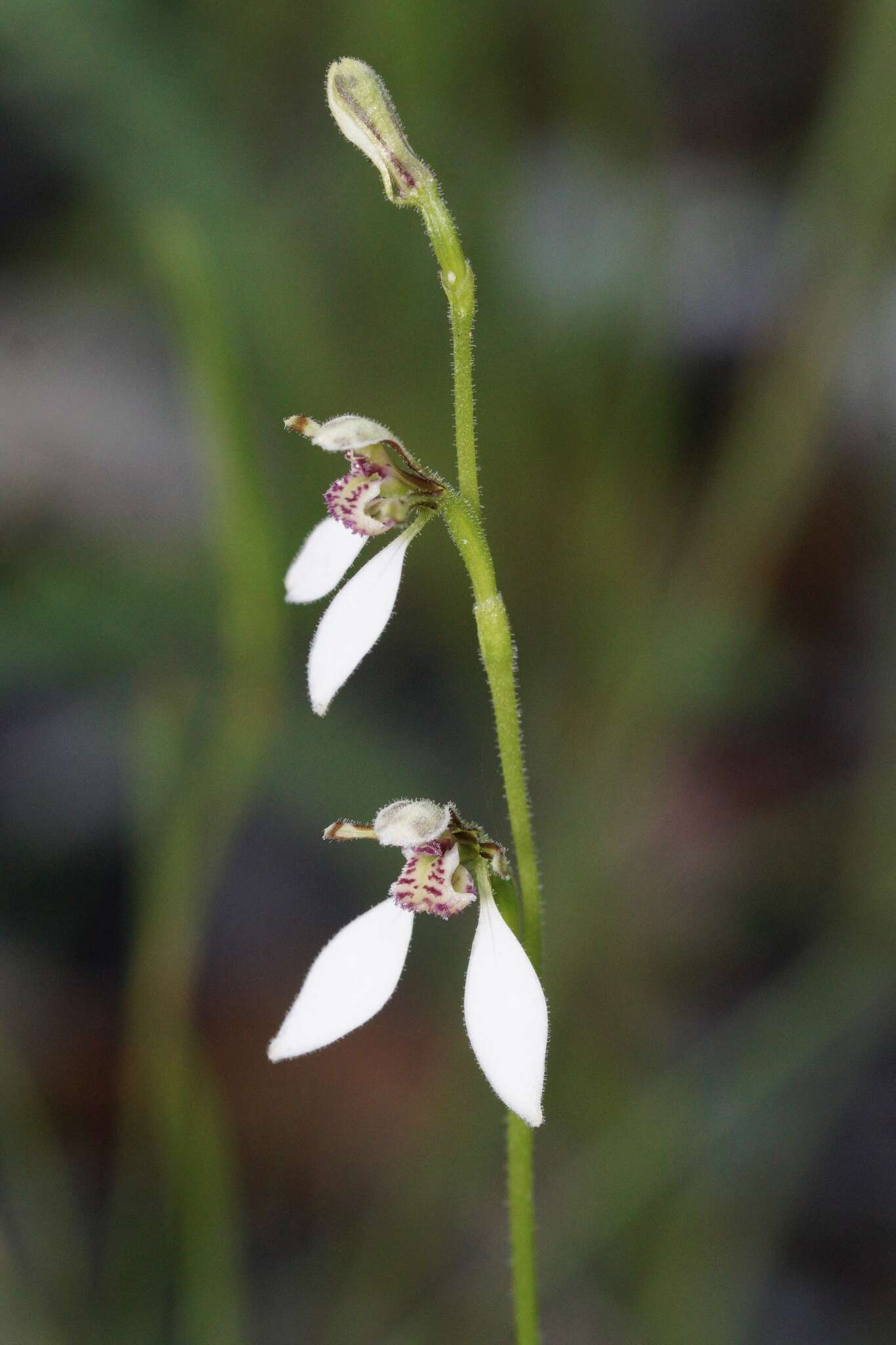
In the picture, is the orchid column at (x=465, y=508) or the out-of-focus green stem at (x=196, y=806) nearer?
the orchid column at (x=465, y=508)

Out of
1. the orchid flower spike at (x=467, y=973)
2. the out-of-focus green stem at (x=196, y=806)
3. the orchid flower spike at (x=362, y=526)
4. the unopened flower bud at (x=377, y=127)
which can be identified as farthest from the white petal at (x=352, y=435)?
the out-of-focus green stem at (x=196, y=806)

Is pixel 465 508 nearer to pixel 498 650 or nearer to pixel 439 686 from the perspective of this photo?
pixel 498 650

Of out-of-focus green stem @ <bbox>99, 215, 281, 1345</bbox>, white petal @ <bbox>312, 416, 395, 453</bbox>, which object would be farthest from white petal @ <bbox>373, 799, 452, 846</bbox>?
out-of-focus green stem @ <bbox>99, 215, 281, 1345</bbox>

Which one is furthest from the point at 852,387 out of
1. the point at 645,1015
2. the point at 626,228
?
the point at 645,1015

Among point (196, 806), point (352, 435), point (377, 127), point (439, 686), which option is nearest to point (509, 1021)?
point (352, 435)

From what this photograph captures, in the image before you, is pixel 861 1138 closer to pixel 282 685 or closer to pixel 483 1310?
pixel 483 1310

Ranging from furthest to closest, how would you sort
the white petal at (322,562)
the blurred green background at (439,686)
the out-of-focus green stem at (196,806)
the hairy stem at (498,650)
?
the blurred green background at (439,686) < the out-of-focus green stem at (196,806) < the white petal at (322,562) < the hairy stem at (498,650)

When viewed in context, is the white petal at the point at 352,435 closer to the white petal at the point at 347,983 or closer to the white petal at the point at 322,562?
the white petal at the point at 322,562
